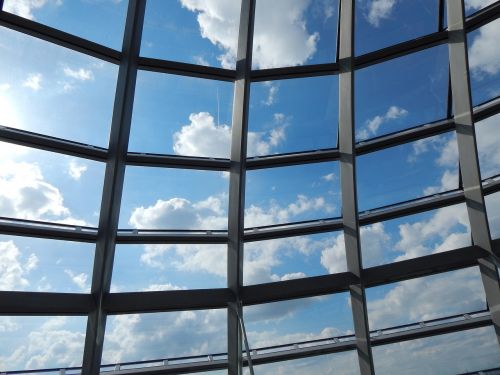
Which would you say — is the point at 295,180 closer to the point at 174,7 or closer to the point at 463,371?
the point at 174,7

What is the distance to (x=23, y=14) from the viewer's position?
7.29 m

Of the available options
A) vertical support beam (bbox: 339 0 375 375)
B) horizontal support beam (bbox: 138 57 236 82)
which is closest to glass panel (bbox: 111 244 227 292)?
vertical support beam (bbox: 339 0 375 375)

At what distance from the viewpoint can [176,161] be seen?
29.5ft

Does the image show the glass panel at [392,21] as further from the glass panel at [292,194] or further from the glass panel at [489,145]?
the glass panel at [292,194]

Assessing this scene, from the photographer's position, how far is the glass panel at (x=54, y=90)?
25.2 ft

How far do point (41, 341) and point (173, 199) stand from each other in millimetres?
3573

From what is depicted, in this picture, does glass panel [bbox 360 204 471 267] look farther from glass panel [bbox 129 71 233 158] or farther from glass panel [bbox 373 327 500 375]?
glass panel [bbox 129 71 233 158]

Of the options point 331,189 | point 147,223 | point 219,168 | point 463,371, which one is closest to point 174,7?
point 219,168

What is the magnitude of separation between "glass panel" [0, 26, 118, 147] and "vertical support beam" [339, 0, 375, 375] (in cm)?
440

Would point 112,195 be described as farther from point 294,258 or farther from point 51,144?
point 294,258

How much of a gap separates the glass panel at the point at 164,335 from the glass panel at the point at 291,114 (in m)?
3.61

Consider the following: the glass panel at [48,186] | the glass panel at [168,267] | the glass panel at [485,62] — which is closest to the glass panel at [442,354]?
the glass panel at [168,267]

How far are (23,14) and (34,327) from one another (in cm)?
542

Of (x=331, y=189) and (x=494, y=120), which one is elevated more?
(x=494, y=120)
